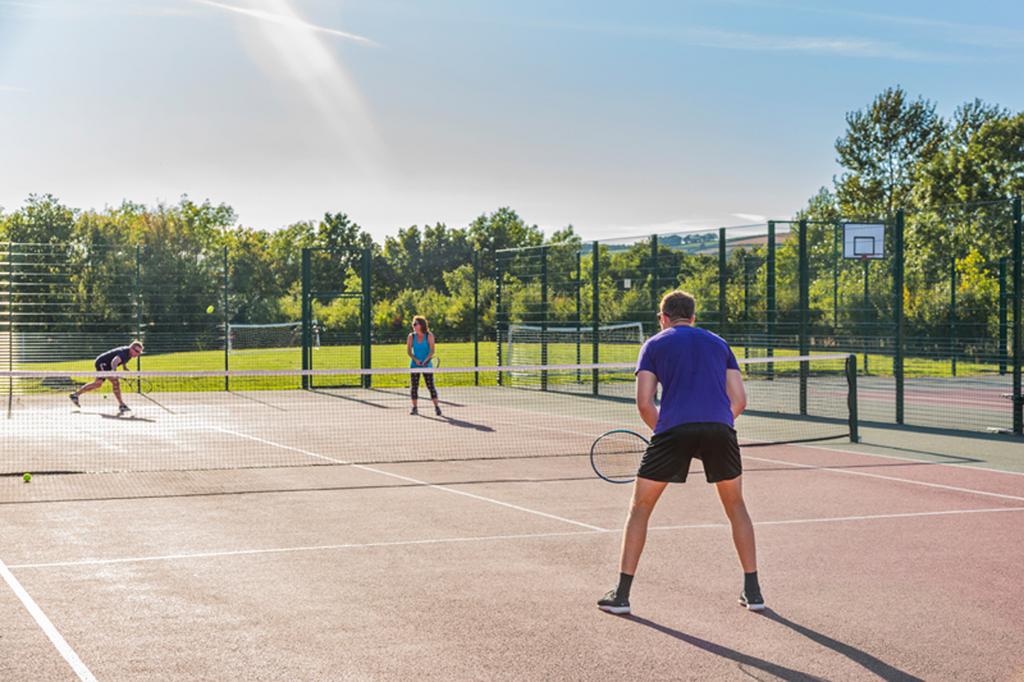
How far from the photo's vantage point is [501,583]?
7.49m

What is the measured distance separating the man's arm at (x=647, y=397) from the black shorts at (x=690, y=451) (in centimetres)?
14

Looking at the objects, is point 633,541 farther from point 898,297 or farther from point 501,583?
point 898,297

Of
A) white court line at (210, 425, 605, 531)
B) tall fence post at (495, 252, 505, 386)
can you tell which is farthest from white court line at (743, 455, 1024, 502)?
tall fence post at (495, 252, 505, 386)

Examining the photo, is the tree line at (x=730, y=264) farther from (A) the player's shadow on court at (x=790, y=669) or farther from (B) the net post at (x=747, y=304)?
(A) the player's shadow on court at (x=790, y=669)

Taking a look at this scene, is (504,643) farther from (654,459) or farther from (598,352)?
(598,352)

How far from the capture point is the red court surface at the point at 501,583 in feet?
19.1

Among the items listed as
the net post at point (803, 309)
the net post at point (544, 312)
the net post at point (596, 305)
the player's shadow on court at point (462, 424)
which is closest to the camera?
the player's shadow on court at point (462, 424)

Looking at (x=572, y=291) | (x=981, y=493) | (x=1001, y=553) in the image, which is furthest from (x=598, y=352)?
(x=1001, y=553)

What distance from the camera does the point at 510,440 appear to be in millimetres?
16641

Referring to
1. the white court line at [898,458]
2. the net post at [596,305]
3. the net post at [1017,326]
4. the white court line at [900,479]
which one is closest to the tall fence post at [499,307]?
the net post at [596,305]

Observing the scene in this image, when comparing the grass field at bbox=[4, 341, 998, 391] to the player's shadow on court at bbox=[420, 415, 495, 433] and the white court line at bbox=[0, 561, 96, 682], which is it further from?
the white court line at bbox=[0, 561, 96, 682]

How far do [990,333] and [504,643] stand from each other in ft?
60.8

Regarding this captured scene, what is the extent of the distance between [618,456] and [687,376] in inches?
247

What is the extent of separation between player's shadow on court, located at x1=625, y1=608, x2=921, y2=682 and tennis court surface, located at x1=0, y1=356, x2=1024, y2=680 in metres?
0.02
